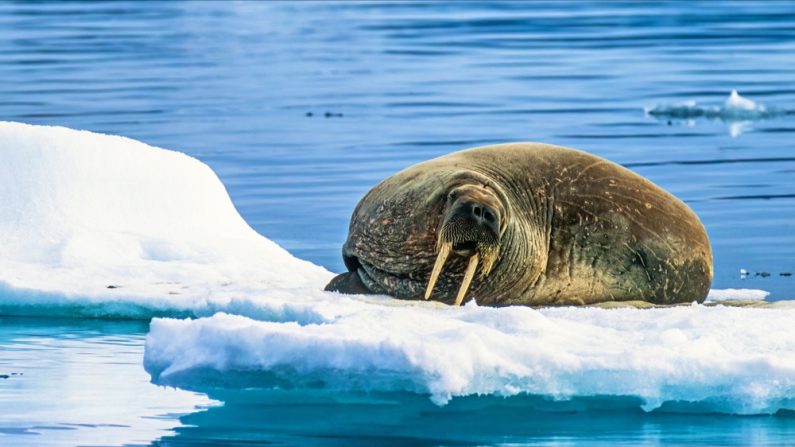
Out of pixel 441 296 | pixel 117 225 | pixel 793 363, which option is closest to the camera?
pixel 793 363

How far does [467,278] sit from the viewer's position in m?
8.61

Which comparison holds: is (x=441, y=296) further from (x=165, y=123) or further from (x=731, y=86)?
(x=731, y=86)

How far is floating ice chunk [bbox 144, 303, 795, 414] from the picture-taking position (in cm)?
635

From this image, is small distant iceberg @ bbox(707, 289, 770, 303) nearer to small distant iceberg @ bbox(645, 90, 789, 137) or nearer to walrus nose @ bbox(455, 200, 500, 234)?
walrus nose @ bbox(455, 200, 500, 234)

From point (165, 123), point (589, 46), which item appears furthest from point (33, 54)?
point (165, 123)

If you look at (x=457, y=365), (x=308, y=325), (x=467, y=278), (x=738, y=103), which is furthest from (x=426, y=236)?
(x=738, y=103)

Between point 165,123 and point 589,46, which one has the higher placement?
point 589,46

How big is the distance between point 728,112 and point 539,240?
12.5 meters

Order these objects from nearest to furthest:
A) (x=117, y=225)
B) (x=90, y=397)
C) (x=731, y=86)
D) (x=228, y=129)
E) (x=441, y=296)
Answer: (x=90, y=397) → (x=441, y=296) → (x=117, y=225) → (x=228, y=129) → (x=731, y=86)

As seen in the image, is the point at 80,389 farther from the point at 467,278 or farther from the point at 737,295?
the point at 737,295

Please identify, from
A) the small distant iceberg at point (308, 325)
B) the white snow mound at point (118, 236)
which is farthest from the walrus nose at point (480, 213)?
the white snow mound at point (118, 236)

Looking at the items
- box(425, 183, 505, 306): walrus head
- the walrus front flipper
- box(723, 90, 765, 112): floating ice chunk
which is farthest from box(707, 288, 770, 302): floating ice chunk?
box(723, 90, 765, 112): floating ice chunk

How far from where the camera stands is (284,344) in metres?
6.48

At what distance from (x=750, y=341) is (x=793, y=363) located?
0.59 meters
